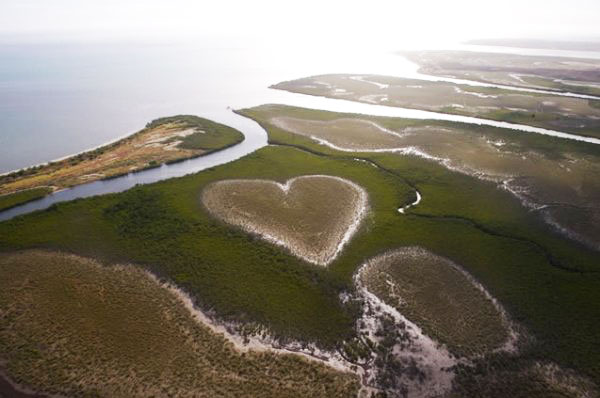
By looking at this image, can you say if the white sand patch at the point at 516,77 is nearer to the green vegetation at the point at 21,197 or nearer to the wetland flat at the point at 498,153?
the wetland flat at the point at 498,153

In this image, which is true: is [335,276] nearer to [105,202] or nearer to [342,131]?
[105,202]

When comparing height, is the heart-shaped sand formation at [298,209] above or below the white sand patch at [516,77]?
below

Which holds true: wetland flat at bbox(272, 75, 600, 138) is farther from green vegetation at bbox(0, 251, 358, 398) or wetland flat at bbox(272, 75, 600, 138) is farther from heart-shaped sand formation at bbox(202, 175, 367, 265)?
green vegetation at bbox(0, 251, 358, 398)

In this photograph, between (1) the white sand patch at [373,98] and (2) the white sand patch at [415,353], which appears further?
(1) the white sand patch at [373,98]

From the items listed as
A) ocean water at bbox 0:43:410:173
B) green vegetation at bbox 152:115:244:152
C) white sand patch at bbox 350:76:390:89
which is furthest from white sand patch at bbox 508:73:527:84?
green vegetation at bbox 152:115:244:152

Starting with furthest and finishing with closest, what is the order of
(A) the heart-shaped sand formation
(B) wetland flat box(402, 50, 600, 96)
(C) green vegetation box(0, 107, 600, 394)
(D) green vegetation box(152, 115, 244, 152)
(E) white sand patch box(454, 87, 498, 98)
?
(B) wetland flat box(402, 50, 600, 96) < (E) white sand patch box(454, 87, 498, 98) < (D) green vegetation box(152, 115, 244, 152) < (A) the heart-shaped sand formation < (C) green vegetation box(0, 107, 600, 394)

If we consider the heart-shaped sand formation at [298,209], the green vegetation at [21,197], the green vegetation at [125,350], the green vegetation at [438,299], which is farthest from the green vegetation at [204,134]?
the green vegetation at [438,299]
